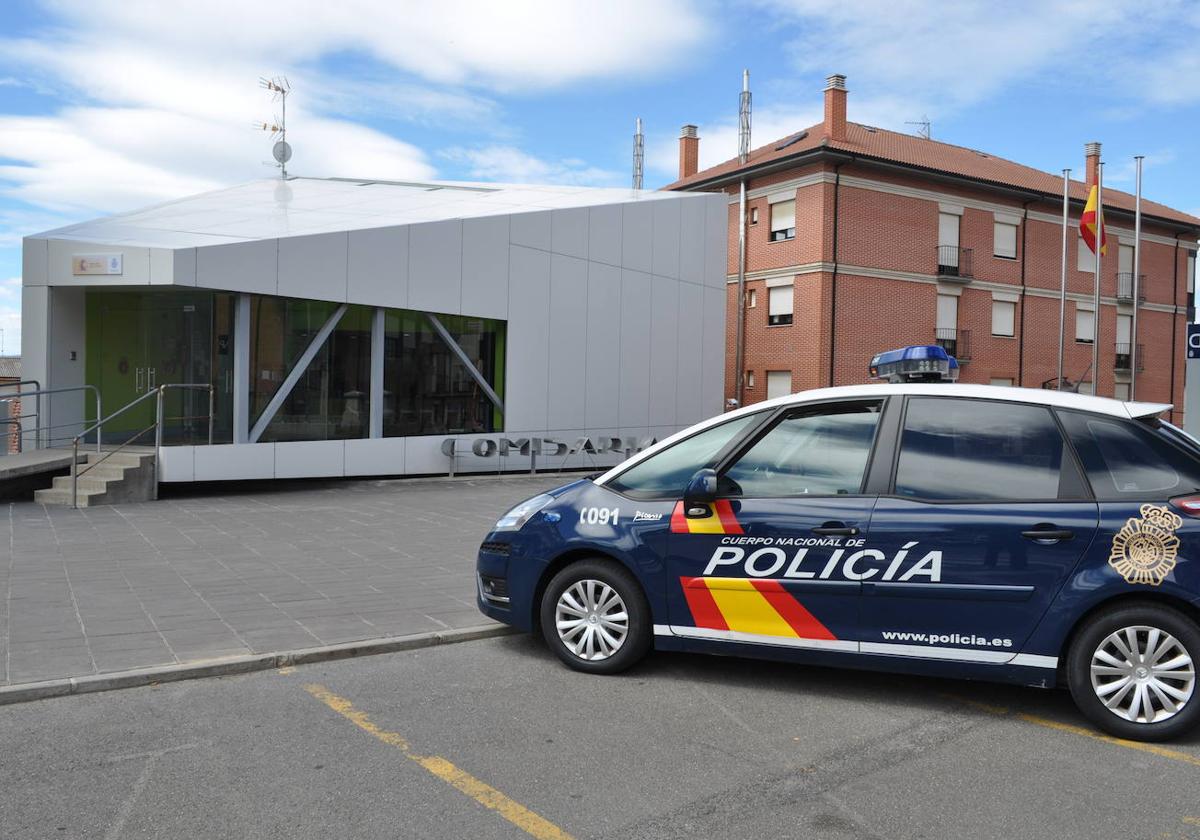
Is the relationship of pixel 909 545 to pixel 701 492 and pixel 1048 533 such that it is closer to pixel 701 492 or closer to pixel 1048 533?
pixel 1048 533

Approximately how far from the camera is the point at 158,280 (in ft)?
43.6

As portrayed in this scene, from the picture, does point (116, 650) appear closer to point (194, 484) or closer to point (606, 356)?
point (194, 484)

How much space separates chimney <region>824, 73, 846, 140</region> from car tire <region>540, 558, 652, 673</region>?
32543 millimetres

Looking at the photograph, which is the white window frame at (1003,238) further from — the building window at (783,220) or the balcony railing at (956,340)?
the building window at (783,220)

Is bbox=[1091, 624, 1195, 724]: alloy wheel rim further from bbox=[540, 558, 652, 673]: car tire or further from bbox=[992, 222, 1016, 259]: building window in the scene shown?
bbox=[992, 222, 1016, 259]: building window

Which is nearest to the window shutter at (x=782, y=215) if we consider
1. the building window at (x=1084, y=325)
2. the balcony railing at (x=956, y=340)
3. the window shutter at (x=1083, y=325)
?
the balcony railing at (x=956, y=340)

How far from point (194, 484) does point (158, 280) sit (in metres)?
3.21

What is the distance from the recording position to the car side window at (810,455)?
17.0ft

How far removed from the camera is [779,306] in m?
34.3

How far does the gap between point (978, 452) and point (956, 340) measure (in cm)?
3308

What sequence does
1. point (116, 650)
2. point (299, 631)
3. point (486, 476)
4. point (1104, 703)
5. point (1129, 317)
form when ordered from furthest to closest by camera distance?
point (1129, 317), point (486, 476), point (299, 631), point (116, 650), point (1104, 703)

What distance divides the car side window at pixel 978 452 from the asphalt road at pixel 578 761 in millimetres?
1117

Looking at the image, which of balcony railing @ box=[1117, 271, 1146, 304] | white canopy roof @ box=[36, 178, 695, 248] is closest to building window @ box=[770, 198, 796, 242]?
white canopy roof @ box=[36, 178, 695, 248]

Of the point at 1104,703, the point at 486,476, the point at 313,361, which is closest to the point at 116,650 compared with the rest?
the point at 1104,703
